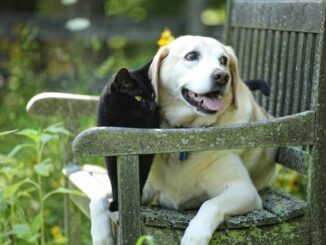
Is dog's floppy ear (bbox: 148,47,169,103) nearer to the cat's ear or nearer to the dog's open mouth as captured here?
the dog's open mouth

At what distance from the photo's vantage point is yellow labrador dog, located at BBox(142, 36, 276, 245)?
2.89m

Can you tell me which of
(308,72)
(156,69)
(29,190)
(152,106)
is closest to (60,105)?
(29,190)

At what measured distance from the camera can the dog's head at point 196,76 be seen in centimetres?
289

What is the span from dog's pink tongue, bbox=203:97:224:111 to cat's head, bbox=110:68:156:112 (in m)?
0.23


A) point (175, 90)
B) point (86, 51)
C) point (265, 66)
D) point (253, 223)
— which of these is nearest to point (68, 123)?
point (175, 90)

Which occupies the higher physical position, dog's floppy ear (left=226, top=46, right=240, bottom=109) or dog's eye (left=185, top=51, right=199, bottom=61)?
dog's eye (left=185, top=51, right=199, bottom=61)

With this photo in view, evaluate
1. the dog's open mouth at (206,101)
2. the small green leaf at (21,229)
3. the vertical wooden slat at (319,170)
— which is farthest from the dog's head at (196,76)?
the small green leaf at (21,229)

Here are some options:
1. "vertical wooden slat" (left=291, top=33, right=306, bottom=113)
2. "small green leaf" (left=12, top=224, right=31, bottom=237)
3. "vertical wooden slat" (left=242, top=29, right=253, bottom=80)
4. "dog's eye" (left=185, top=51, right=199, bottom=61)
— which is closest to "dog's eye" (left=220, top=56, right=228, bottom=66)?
"dog's eye" (left=185, top=51, right=199, bottom=61)

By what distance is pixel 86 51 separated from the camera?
720cm

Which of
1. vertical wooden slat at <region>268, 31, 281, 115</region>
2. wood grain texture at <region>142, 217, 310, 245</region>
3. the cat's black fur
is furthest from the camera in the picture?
vertical wooden slat at <region>268, 31, 281, 115</region>

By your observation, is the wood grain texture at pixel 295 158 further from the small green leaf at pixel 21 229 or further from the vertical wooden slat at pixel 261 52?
the small green leaf at pixel 21 229

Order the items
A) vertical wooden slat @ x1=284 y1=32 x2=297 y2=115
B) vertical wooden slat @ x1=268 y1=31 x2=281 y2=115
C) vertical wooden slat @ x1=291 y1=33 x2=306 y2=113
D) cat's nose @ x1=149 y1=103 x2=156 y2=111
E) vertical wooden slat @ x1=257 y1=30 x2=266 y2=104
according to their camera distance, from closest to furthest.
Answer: cat's nose @ x1=149 y1=103 x2=156 y2=111
vertical wooden slat @ x1=291 y1=33 x2=306 y2=113
vertical wooden slat @ x1=284 y1=32 x2=297 y2=115
vertical wooden slat @ x1=268 y1=31 x2=281 y2=115
vertical wooden slat @ x1=257 y1=30 x2=266 y2=104

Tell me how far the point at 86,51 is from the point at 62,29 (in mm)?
485

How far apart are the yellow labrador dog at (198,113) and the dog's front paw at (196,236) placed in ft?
0.89
